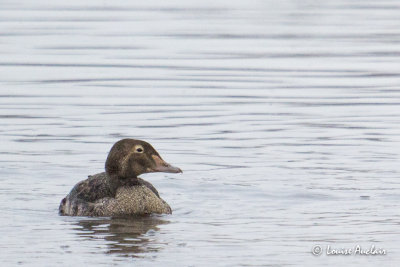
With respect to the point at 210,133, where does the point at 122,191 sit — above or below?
below

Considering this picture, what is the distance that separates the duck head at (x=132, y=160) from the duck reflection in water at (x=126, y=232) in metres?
0.57

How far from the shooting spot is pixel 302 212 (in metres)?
15.1

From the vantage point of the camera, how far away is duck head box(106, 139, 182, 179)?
50.8 ft

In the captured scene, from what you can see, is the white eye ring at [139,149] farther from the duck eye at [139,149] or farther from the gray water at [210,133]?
the gray water at [210,133]

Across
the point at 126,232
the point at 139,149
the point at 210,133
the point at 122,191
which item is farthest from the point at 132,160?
the point at 210,133

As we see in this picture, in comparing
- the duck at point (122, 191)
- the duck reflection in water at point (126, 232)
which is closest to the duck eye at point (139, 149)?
the duck at point (122, 191)

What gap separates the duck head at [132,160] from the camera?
1548 cm

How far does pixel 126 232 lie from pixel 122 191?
117cm

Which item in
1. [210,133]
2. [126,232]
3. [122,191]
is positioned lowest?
[126,232]

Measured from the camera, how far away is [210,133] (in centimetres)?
2050

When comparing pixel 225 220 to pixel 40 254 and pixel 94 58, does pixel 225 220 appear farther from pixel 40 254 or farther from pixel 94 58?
pixel 94 58

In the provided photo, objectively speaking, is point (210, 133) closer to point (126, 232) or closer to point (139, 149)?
point (139, 149)

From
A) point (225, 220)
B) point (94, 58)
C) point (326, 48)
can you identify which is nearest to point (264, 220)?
point (225, 220)

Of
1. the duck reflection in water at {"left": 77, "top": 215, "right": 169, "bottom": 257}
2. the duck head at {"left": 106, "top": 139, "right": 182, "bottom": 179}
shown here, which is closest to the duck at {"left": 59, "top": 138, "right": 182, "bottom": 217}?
the duck head at {"left": 106, "top": 139, "right": 182, "bottom": 179}
